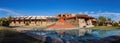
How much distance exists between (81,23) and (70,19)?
9.78 ft

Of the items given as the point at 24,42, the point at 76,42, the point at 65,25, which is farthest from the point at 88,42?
the point at 65,25

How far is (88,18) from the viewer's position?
40219mm

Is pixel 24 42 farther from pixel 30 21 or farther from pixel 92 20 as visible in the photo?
pixel 30 21

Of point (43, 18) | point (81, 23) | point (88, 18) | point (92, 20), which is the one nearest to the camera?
point (81, 23)

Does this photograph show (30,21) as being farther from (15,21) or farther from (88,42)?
(88,42)

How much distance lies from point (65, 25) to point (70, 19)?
8.42 metres

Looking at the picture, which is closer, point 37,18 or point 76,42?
point 76,42

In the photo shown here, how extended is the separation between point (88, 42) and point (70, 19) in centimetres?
3038

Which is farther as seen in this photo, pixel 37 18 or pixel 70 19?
pixel 37 18

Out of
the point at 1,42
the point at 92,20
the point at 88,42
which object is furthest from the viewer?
the point at 92,20

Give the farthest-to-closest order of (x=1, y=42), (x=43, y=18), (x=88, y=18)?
(x=43, y=18), (x=88, y=18), (x=1, y=42)

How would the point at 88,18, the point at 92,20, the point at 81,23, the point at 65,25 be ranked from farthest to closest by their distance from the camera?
1. the point at 92,20
2. the point at 88,18
3. the point at 81,23
4. the point at 65,25

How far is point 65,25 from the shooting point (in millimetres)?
31047

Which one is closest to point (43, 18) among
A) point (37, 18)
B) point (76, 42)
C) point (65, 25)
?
point (37, 18)
